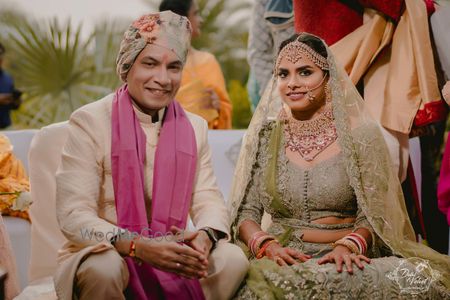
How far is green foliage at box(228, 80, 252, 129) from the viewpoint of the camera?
11.0 meters

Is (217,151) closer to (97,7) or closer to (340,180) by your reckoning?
(340,180)

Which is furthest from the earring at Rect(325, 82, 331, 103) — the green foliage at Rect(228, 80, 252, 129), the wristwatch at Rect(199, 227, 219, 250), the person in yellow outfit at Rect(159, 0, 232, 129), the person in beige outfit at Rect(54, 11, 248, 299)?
the green foliage at Rect(228, 80, 252, 129)

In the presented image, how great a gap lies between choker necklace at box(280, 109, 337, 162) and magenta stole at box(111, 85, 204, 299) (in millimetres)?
568

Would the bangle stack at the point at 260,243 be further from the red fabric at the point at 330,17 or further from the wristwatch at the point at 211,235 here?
the red fabric at the point at 330,17

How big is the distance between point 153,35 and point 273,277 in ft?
3.54

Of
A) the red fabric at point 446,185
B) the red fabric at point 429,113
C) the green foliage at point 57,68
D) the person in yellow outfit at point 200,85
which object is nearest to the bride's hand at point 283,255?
the red fabric at point 446,185

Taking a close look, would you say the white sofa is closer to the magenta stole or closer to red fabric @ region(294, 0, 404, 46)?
the magenta stole

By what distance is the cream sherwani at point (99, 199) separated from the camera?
2896 mm

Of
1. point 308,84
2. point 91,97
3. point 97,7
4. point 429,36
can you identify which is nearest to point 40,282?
point 308,84

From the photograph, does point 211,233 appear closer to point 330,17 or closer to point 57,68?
point 330,17

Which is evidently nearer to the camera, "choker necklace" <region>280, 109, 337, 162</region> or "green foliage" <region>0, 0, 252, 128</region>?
"choker necklace" <region>280, 109, 337, 162</region>

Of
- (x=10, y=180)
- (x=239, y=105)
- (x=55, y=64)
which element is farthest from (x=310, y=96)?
(x=239, y=105)

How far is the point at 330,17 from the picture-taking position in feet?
14.2

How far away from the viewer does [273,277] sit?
312cm
